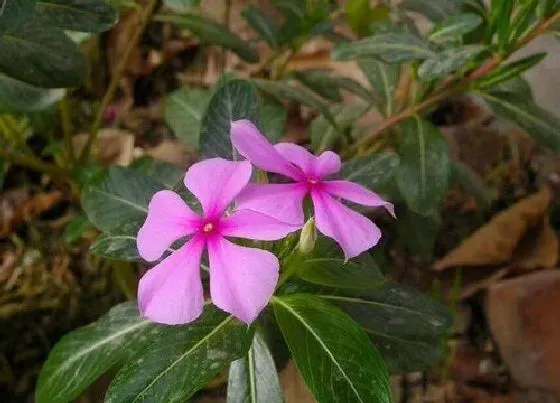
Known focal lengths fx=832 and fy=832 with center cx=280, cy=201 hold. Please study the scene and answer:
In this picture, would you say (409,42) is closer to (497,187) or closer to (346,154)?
(346,154)

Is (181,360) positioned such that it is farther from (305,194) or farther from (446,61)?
(446,61)

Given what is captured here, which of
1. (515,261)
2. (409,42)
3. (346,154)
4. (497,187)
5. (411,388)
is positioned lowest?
(411,388)

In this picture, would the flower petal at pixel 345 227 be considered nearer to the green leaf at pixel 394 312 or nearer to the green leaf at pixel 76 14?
the green leaf at pixel 394 312

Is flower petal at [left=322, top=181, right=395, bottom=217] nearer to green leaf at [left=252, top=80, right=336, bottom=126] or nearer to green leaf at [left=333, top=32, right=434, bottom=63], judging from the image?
green leaf at [left=333, top=32, right=434, bottom=63]

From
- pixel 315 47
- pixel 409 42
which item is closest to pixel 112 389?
pixel 409 42

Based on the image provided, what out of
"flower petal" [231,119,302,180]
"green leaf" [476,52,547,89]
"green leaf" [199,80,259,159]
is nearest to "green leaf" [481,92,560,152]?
"green leaf" [476,52,547,89]

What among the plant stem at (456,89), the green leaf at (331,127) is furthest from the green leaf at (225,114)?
the green leaf at (331,127)
